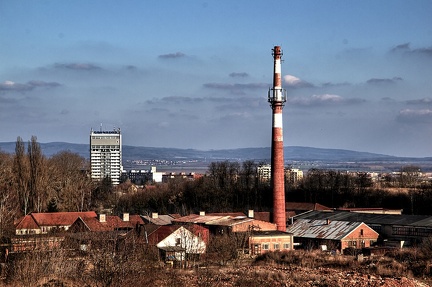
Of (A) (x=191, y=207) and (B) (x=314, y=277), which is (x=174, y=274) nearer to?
(B) (x=314, y=277)

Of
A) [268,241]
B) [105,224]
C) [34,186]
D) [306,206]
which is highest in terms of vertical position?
[34,186]

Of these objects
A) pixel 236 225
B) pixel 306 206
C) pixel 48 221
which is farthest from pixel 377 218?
pixel 48 221

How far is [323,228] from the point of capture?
48.2 metres

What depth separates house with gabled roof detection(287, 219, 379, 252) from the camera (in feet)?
149

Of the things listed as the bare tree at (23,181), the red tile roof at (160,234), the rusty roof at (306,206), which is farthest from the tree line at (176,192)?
the red tile roof at (160,234)

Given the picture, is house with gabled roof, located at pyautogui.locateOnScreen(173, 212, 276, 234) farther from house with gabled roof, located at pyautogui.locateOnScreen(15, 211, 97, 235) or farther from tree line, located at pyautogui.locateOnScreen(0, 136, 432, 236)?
tree line, located at pyautogui.locateOnScreen(0, 136, 432, 236)

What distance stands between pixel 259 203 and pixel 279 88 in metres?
28.5

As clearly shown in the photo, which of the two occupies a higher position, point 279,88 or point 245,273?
point 279,88

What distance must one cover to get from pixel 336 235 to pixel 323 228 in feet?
7.69

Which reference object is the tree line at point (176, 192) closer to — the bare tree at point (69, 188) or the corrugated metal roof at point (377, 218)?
the bare tree at point (69, 188)

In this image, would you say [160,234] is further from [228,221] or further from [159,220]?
[159,220]

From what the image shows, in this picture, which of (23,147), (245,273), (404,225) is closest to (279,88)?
(404,225)

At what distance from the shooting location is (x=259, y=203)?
7119 cm

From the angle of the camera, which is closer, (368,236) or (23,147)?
(368,236)
